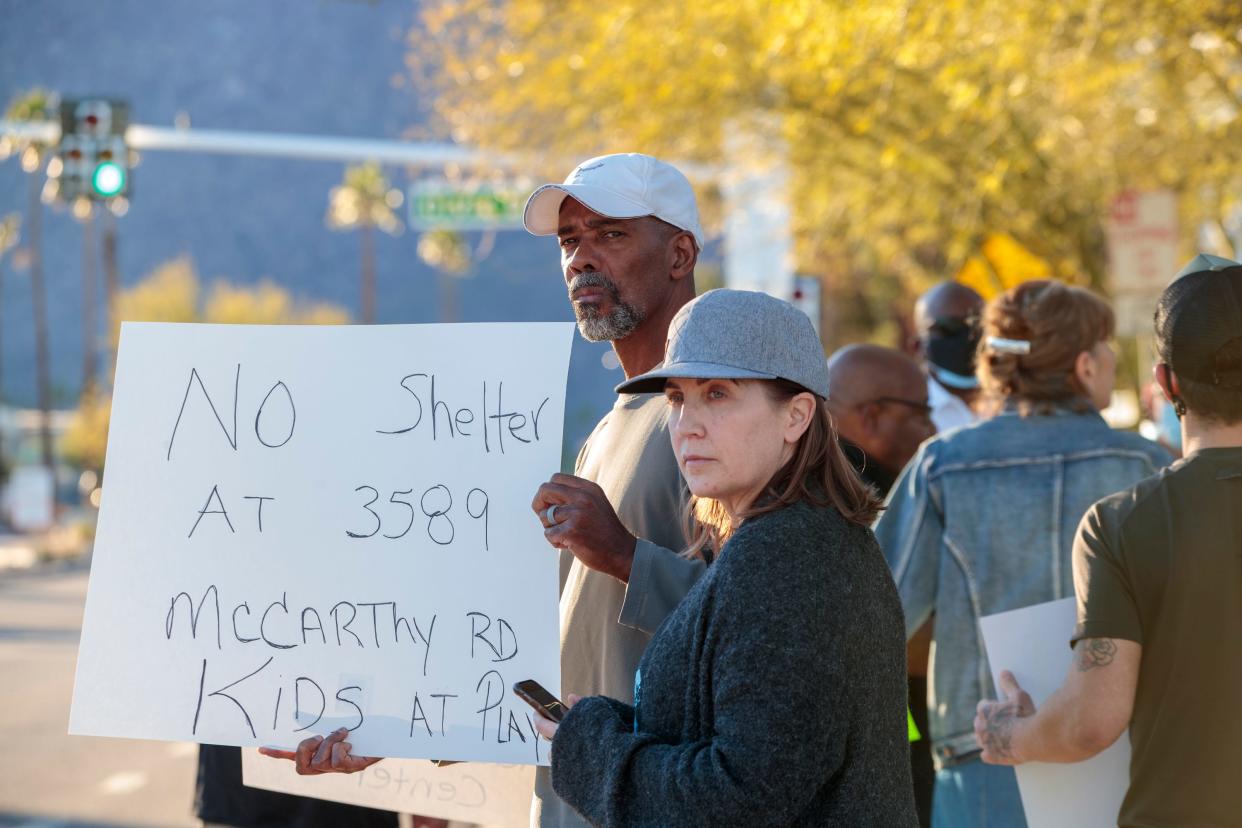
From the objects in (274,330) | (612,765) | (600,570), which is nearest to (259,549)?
(274,330)

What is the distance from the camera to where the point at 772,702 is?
2.05 metres

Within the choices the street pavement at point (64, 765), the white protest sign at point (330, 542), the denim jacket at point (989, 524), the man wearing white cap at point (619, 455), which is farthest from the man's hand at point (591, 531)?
the street pavement at point (64, 765)

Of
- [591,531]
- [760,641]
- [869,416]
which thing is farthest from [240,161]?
[760,641]

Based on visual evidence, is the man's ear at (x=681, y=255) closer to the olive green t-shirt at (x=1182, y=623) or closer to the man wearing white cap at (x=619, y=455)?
the man wearing white cap at (x=619, y=455)

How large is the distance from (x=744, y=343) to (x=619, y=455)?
72 cm

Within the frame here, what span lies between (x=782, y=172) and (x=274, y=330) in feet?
38.7

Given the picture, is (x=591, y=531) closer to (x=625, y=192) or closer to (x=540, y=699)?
(x=540, y=699)

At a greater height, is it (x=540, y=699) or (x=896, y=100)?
(x=896, y=100)

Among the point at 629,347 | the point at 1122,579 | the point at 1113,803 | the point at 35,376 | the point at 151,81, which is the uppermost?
the point at 151,81

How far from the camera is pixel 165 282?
6512cm

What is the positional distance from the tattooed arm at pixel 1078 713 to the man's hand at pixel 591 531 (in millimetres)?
925

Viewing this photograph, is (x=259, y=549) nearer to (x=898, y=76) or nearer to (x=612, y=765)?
(x=612, y=765)

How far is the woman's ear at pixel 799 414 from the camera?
7.58 feet

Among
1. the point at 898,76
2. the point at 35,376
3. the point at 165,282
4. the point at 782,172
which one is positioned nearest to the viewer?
the point at 898,76
